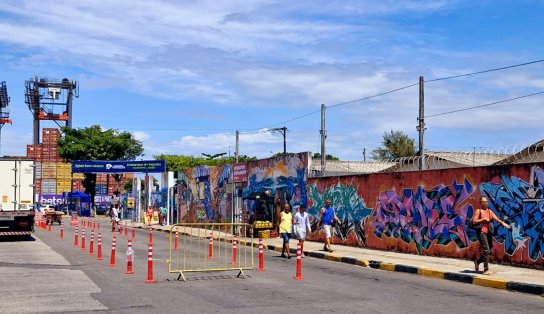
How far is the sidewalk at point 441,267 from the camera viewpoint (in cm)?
1339

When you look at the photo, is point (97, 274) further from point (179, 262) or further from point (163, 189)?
point (163, 189)

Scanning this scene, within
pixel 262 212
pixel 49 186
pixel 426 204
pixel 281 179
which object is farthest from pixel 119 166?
pixel 49 186

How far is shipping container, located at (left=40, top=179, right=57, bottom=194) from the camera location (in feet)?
347

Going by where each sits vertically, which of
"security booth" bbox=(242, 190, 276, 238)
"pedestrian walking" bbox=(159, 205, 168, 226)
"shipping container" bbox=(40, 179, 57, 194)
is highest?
"shipping container" bbox=(40, 179, 57, 194)

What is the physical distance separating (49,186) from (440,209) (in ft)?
315

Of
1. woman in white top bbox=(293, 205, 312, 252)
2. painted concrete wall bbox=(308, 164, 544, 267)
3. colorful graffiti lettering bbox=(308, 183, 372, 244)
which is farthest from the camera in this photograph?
colorful graffiti lettering bbox=(308, 183, 372, 244)

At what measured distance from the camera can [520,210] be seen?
16.6m

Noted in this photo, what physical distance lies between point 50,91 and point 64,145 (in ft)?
76.7

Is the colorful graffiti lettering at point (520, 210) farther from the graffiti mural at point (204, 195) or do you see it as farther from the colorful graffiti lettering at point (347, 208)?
the graffiti mural at point (204, 195)

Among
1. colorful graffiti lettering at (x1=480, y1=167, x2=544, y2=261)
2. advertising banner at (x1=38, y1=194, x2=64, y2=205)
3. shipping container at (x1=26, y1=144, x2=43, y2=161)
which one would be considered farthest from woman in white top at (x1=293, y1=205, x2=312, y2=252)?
advertising banner at (x1=38, y1=194, x2=64, y2=205)

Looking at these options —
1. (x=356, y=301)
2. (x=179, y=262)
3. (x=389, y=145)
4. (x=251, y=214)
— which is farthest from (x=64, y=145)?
(x=356, y=301)

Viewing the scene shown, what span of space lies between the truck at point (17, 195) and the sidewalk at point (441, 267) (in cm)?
1145

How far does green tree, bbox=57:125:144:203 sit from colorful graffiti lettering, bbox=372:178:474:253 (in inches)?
2569

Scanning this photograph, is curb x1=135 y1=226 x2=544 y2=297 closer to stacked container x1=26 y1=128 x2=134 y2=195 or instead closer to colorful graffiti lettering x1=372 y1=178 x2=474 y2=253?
colorful graffiti lettering x1=372 y1=178 x2=474 y2=253
